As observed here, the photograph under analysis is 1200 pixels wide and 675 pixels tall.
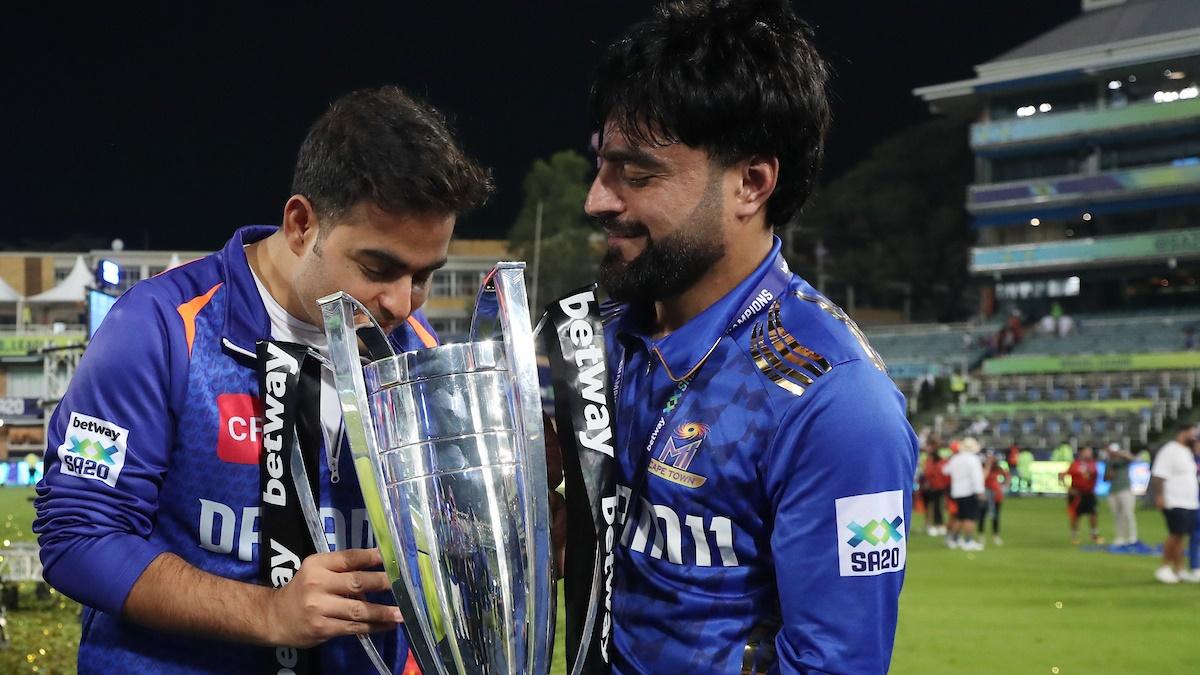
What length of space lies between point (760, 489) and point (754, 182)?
1.63 ft

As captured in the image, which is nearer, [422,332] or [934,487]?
[422,332]

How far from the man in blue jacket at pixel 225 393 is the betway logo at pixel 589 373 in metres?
0.33

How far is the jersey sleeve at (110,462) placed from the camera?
182 cm

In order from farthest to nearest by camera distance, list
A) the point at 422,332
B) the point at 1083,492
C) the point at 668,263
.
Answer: the point at 1083,492
the point at 422,332
the point at 668,263

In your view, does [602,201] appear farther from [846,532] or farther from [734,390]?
[846,532]

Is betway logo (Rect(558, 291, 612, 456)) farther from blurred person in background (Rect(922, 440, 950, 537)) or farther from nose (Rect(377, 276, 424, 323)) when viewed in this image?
blurred person in background (Rect(922, 440, 950, 537))

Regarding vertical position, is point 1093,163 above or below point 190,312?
above

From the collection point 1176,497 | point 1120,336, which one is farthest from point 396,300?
point 1120,336

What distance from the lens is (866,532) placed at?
1.65m

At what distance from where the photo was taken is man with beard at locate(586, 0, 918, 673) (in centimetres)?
166

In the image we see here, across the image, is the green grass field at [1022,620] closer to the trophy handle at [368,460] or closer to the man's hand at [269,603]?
the man's hand at [269,603]

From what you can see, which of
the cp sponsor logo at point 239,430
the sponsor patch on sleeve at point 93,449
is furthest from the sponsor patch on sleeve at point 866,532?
the sponsor patch on sleeve at point 93,449

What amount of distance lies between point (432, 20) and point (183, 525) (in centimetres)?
4787

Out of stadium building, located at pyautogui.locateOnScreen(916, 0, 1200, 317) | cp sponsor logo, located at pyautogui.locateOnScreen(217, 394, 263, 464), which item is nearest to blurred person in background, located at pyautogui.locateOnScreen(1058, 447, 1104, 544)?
cp sponsor logo, located at pyautogui.locateOnScreen(217, 394, 263, 464)
